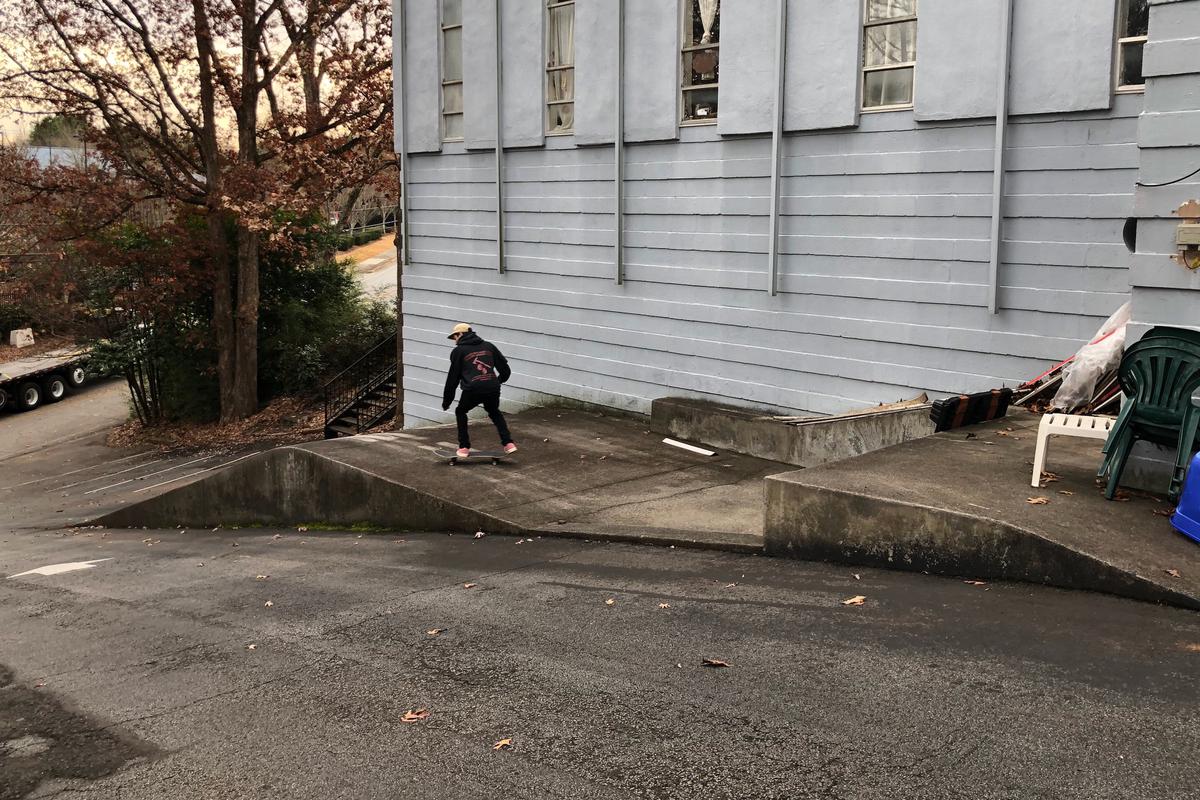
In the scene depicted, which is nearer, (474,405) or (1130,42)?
(1130,42)

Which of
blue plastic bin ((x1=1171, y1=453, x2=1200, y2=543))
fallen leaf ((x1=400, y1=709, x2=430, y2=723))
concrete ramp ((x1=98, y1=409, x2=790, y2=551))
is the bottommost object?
concrete ramp ((x1=98, y1=409, x2=790, y2=551))

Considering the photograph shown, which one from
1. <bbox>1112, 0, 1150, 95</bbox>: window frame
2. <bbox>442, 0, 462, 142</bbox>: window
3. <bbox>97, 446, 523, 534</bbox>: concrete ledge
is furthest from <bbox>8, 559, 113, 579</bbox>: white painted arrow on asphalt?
<bbox>1112, 0, 1150, 95</bbox>: window frame

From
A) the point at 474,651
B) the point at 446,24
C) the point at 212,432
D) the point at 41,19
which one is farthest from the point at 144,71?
the point at 474,651

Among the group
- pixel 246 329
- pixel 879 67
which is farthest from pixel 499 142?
pixel 246 329

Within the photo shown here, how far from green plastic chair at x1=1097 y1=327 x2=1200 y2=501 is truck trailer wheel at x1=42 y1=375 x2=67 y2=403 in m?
34.8

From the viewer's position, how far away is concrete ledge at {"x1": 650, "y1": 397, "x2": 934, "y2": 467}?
10.5 meters

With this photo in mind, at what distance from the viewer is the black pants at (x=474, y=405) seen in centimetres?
1178

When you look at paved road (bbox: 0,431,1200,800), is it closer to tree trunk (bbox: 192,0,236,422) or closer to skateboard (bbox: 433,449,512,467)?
skateboard (bbox: 433,449,512,467)

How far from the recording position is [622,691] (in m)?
A: 5.23

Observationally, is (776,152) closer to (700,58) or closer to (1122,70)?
(700,58)

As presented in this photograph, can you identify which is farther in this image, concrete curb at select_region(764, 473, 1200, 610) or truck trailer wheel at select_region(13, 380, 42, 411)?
truck trailer wheel at select_region(13, 380, 42, 411)

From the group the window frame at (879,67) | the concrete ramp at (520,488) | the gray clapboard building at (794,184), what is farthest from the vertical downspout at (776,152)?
the concrete ramp at (520,488)

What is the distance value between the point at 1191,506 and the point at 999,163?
4.71m

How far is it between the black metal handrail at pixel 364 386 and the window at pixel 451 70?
8.12 m
